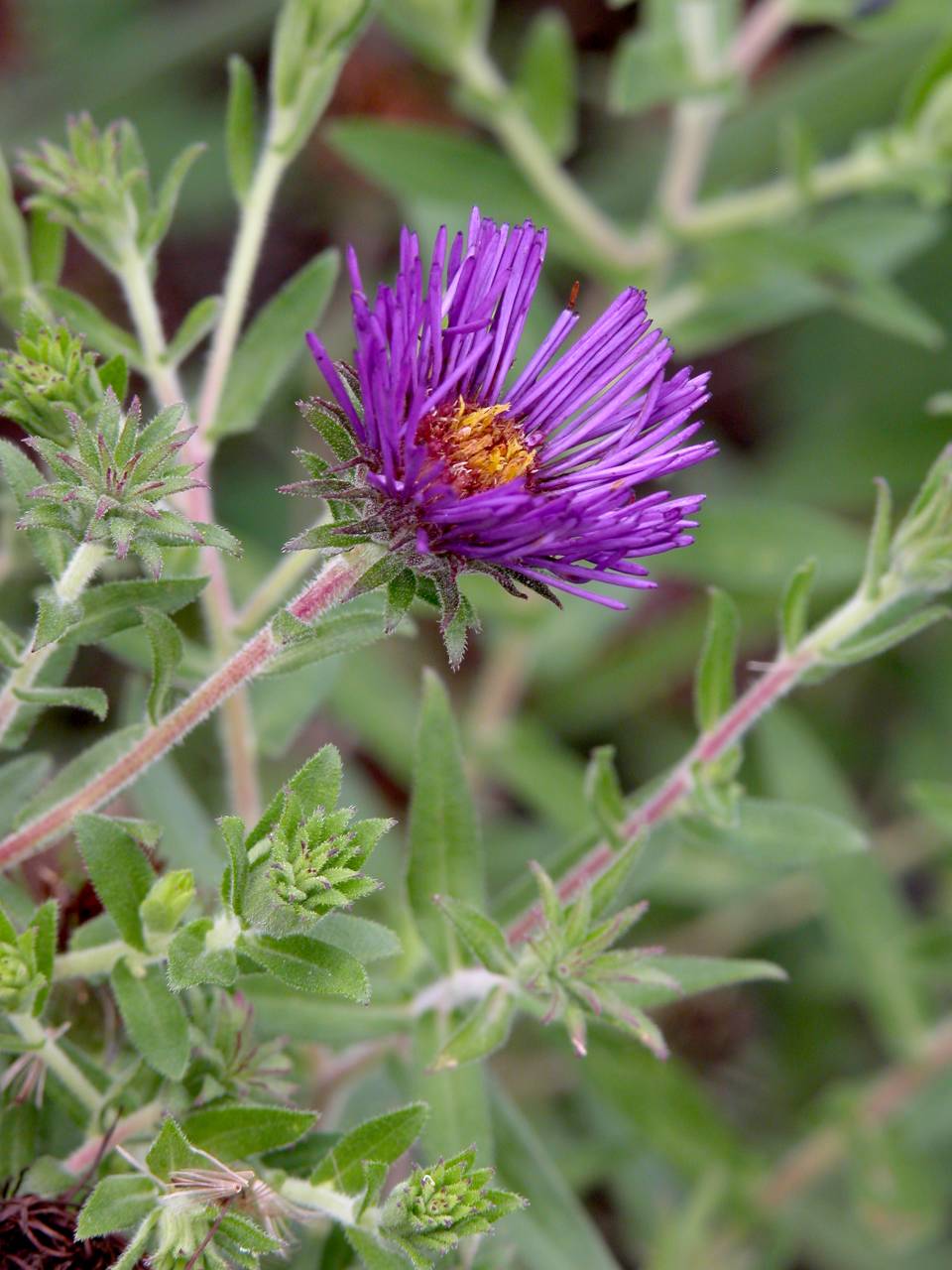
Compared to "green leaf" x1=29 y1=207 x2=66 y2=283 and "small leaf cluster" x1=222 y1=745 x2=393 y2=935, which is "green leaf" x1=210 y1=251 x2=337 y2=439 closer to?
"green leaf" x1=29 y1=207 x2=66 y2=283

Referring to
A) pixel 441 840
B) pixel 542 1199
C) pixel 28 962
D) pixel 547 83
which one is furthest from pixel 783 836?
pixel 547 83

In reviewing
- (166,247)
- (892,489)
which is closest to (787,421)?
(892,489)

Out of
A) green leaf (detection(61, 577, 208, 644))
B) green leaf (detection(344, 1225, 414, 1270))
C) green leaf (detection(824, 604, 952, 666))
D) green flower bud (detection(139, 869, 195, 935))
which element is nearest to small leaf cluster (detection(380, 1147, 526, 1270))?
green leaf (detection(344, 1225, 414, 1270))

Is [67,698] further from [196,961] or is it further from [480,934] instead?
[480,934]

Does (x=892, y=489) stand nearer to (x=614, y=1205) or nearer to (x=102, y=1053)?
(x=614, y=1205)

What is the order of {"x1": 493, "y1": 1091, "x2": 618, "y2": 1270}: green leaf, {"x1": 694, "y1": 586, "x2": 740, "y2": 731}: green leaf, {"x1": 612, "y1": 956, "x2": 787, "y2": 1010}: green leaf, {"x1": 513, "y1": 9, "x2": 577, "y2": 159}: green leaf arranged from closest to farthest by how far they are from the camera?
{"x1": 612, "y1": 956, "x2": 787, "y2": 1010}: green leaf → {"x1": 694, "y1": 586, "x2": 740, "y2": 731}: green leaf → {"x1": 493, "y1": 1091, "x2": 618, "y2": 1270}: green leaf → {"x1": 513, "y1": 9, "x2": 577, "y2": 159}: green leaf
